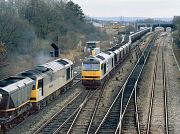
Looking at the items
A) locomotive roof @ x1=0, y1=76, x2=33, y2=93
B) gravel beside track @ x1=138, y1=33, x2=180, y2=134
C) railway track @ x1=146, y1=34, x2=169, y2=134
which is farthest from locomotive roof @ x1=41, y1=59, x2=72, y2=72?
railway track @ x1=146, y1=34, x2=169, y2=134

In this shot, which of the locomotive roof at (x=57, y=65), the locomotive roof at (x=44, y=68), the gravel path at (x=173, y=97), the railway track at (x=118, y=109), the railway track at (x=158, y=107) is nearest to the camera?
the railway track at (x=118, y=109)

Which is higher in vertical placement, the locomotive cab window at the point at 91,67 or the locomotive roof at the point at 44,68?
the locomotive roof at the point at 44,68

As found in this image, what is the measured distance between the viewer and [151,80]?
36.8 meters

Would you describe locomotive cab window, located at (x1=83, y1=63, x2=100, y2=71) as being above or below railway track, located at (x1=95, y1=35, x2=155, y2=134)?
above

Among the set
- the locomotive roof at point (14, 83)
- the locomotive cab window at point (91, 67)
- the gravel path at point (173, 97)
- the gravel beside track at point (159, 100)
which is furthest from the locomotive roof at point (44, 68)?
the gravel path at point (173, 97)

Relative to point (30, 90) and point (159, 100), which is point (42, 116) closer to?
point (30, 90)

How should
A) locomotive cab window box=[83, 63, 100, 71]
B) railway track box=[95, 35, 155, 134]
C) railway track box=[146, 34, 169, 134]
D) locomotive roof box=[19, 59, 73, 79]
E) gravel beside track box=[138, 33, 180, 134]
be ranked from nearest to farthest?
railway track box=[95, 35, 155, 134] < railway track box=[146, 34, 169, 134] < gravel beside track box=[138, 33, 180, 134] < locomotive roof box=[19, 59, 73, 79] < locomotive cab window box=[83, 63, 100, 71]

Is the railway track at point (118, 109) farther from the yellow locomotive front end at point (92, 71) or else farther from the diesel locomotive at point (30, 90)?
the diesel locomotive at point (30, 90)

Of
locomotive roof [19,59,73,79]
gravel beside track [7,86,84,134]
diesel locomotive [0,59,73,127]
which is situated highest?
locomotive roof [19,59,73,79]

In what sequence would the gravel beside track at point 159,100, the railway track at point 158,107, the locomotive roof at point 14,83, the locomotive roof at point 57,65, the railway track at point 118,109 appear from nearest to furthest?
the locomotive roof at point 14,83, the railway track at point 118,109, the railway track at point 158,107, the gravel beside track at point 159,100, the locomotive roof at point 57,65

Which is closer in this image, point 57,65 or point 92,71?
point 57,65

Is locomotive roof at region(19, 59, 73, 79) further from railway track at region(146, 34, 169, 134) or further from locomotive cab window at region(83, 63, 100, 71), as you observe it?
railway track at region(146, 34, 169, 134)

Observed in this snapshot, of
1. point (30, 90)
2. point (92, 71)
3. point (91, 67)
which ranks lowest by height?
point (30, 90)

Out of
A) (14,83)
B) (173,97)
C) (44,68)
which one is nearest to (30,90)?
(14,83)
